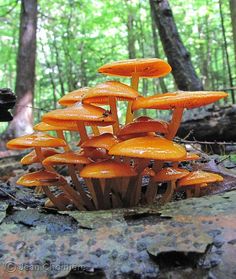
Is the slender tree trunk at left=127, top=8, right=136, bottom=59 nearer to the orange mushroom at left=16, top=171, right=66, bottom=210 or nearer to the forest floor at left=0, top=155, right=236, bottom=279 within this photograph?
the orange mushroom at left=16, top=171, right=66, bottom=210

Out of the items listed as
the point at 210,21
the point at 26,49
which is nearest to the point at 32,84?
the point at 26,49

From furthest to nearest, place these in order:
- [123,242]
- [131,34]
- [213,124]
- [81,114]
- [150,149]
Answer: [131,34] < [213,124] < [81,114] < [150,149] < [123,242]

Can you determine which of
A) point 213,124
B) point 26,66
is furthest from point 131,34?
point 213,124

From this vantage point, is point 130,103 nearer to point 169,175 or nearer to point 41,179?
point 169,175

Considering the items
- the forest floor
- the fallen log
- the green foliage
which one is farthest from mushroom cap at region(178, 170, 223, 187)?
the green foliage

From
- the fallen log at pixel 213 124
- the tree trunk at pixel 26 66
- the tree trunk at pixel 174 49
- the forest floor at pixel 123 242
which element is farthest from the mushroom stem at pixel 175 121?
the tree trunk at pixel 26 66

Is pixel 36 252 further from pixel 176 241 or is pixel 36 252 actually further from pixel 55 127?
pixel 55 127

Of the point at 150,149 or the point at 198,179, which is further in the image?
the point at 198,179
